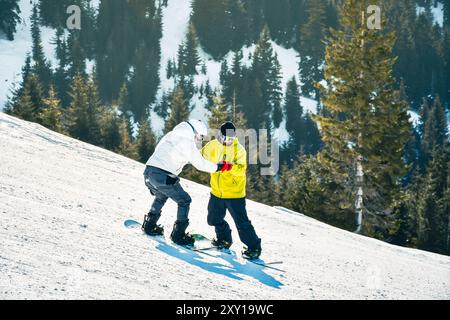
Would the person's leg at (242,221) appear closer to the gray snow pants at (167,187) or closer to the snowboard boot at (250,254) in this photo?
the snowboard boot at (250,254)

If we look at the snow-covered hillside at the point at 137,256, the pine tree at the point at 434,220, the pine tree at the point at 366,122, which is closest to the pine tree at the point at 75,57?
the pine tree at the point at 434,220

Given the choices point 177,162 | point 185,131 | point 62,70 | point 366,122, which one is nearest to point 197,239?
point 177,162

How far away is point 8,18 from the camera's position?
96.2 m

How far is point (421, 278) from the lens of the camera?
8453 millimetres

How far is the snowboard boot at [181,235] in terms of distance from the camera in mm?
7078

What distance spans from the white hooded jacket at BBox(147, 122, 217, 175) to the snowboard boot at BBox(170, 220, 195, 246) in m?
0.80

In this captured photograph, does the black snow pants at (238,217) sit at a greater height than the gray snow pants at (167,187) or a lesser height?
lesser

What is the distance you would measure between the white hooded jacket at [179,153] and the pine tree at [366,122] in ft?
61.1

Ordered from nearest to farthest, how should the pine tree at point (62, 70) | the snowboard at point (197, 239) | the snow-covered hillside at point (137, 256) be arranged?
1. the snow-covered hillside at point (137, 256)
2. the snowboard at point (197, 239)
3. the pine tree at point (62, 70)

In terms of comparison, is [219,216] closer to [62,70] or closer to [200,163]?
[200,163]

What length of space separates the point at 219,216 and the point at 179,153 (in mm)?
1278

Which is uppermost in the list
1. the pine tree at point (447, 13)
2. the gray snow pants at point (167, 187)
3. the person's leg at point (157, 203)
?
the pine tree at point (447, 13)

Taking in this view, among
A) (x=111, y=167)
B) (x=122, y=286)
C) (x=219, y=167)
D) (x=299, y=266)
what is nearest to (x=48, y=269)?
(x=122, y=286)
